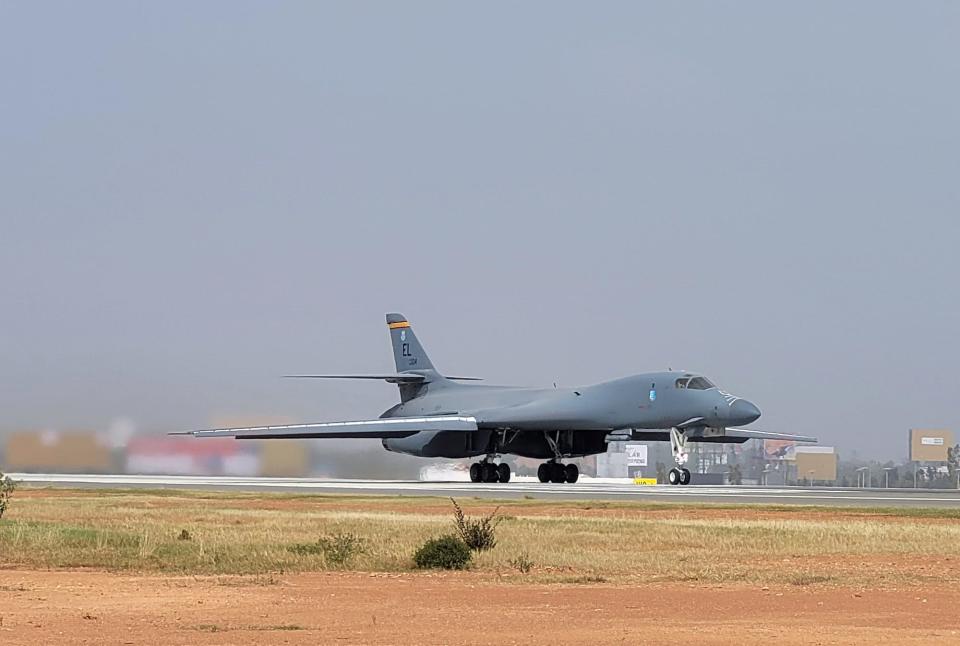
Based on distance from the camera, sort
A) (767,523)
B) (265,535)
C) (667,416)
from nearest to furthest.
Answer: (265,535)
(767,523)
(667,416)

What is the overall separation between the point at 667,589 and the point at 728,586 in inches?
33.9

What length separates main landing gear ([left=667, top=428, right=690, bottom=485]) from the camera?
52875mm

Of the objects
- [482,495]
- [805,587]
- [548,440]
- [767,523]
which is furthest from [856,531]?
[548,440]

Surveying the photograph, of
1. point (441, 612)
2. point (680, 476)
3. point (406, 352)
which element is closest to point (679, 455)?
point (680, 476)

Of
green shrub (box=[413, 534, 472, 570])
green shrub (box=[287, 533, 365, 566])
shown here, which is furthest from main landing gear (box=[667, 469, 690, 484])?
green shrub (box=[413, 534, 472, 570])

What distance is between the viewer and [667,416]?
51812 millimetres

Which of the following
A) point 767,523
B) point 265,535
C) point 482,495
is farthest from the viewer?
point 482,495

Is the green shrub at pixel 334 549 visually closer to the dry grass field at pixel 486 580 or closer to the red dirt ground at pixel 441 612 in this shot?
the dry grass field at pixel 486 580

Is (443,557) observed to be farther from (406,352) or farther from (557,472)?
(406,352)

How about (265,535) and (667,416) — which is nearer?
(265,535)

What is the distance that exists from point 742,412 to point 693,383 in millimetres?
1992

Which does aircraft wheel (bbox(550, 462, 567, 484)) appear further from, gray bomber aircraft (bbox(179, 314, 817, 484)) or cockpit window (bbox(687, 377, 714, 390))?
cockpit window (bbox(687, 377, 714, 390))

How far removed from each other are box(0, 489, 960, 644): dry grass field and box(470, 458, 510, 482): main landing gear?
25.3 metres

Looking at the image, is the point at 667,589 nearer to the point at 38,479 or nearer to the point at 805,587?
the point at 805,587
